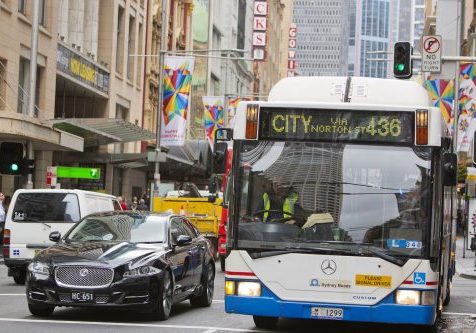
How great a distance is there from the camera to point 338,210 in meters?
11.8

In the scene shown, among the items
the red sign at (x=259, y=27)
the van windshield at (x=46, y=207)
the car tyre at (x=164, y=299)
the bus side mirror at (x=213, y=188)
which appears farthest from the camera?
the red sign at (x=259, y=27)

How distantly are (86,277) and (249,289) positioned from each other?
262 cm

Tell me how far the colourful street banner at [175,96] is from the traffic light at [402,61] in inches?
656

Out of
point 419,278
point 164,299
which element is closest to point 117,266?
point 164,299

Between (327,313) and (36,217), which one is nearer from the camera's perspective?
(327,313)

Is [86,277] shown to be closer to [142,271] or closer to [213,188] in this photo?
[142,271]

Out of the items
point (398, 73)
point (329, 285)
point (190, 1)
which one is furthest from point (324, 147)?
point (190, 1)

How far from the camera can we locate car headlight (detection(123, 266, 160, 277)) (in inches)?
535

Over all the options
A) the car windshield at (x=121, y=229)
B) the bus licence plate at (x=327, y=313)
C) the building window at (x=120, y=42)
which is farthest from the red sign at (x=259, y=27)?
the bus licence plate at (x=327, y=313)

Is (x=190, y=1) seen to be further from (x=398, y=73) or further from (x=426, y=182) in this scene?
(x=426, y=182)

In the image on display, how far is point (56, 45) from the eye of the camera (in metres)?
41.2

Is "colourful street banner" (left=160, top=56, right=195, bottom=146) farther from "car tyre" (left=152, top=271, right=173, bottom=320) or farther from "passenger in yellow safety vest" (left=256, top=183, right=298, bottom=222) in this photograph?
"passenger in yellow safety vest" (left=256, top=183, right=298, bottom=222)

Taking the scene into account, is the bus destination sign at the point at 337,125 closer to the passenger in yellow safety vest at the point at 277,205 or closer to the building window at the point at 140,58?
the passenger in yellow safety vest at the point at 277,205

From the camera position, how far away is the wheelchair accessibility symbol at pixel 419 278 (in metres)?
11.6
